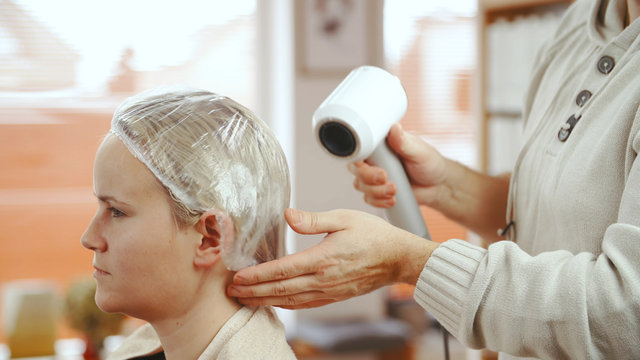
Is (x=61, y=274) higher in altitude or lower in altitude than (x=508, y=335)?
lower

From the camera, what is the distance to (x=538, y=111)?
4.50ft

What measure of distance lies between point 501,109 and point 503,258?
8.95 feet

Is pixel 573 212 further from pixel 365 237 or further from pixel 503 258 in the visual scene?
pixel 365 237

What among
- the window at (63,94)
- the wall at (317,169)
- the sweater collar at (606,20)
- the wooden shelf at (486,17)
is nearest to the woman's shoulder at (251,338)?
the sweater collar at (606,20)

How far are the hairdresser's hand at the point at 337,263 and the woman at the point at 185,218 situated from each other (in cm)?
7

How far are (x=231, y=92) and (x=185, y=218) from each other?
2500 millimetres

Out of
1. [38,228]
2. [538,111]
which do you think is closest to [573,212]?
[538,111]

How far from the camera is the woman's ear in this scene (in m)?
1.09

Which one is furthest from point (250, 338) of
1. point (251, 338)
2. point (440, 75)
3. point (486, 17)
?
point (440, 75)

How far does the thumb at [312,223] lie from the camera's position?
3.53 ft

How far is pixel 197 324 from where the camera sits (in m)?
1.13

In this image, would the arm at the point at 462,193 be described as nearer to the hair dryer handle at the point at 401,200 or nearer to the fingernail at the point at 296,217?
the hair dryer handle at the point at 401,200

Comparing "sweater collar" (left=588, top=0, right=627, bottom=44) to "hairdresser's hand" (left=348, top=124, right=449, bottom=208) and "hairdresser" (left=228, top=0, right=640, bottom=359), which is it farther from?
"hairdresser's hand" (left=348, top=124, right=449, bottom=208)

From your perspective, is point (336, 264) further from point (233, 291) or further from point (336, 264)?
point (233, 291)
